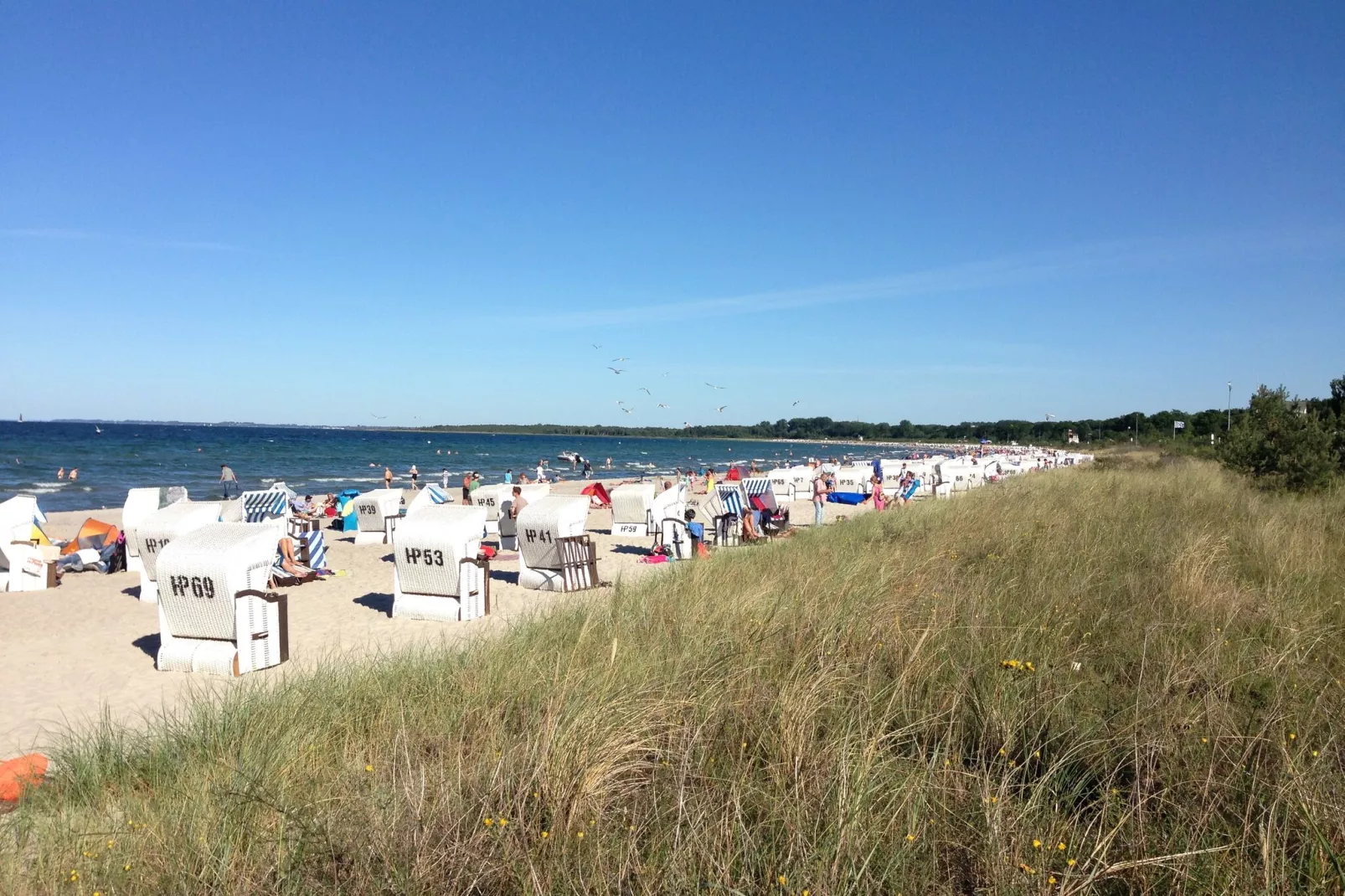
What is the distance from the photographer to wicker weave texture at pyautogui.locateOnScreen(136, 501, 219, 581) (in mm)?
10367

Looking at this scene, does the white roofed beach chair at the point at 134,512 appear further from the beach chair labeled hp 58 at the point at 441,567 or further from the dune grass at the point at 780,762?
the dune grass at the point at 780,762

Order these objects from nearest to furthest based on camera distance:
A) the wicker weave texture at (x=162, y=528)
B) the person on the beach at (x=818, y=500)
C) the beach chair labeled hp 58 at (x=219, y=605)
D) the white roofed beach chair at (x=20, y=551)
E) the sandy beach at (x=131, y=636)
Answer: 1. the sandy beach at (x=131, y=636)
2. the beach chair labeled hp 58 at (x=219, y=605)
3. the wicker weave texture at (x=162, y=528)
4. the white roofed beach chair at (x=20, y=551)
5. the person on the beach at (x=818, y=500)

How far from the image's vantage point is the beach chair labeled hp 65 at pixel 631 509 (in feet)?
63.1

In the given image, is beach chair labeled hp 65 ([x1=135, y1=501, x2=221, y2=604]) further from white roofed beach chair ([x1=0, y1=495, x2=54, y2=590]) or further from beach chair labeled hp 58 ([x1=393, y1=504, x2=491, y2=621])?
beach chair labeled hp 58 ([x1=393, y1=504, x2=491, y2=621])

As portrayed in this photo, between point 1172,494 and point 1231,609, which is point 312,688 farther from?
point 1172,494

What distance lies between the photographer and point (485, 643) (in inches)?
202

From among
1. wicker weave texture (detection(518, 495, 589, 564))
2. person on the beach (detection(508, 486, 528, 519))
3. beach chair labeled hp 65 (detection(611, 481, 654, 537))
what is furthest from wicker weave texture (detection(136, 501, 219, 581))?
beach chair labeled hp 65 (detection(611, 481, 654, 537))

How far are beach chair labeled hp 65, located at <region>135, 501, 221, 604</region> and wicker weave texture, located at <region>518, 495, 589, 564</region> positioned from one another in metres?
4.08

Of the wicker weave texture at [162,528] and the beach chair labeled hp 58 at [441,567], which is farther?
the wicker weave texture at [162,528]

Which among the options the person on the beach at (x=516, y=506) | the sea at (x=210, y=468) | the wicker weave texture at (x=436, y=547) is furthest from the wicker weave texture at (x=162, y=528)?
the sea at (x=210, y=468)

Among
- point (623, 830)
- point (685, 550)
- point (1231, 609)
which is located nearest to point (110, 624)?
point (685, 550)

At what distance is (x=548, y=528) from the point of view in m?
11.5

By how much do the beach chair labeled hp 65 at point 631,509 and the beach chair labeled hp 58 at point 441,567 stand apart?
9454 millimetres

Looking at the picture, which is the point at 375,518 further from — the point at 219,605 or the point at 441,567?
the point at 219,605
